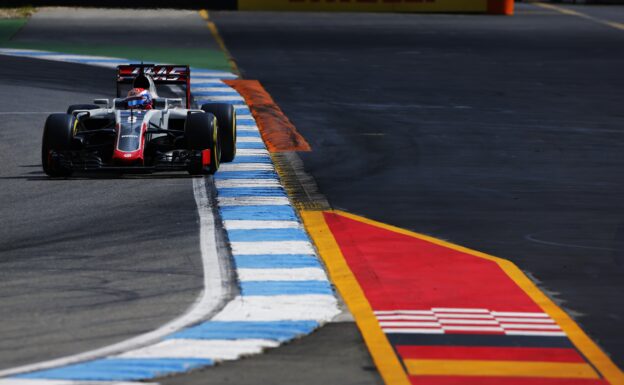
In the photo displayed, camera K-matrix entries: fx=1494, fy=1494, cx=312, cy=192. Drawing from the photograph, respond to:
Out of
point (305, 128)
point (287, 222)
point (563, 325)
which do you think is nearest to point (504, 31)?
point (305, 128)

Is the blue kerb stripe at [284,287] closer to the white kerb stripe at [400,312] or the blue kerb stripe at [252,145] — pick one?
the white kerb stripe at [400,312]

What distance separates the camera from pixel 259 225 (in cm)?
1370

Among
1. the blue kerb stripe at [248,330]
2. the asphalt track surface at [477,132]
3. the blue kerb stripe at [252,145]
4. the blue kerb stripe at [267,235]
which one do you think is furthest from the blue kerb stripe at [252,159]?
the blue kerb stripe at [248,330]

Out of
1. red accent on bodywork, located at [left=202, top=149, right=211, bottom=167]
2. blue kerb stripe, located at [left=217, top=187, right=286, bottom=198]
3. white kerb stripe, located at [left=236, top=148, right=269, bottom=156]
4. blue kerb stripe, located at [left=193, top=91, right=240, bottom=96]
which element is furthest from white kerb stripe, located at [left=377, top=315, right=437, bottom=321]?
blue kerb stripe, located at [left=193, top=91, right=240, bottom=96]

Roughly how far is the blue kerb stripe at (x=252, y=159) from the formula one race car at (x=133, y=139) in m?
1.00

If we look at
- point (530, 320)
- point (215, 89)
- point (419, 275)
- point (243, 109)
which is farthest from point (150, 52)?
point (530, 320)

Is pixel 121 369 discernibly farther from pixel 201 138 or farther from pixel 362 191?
pixel 201 138

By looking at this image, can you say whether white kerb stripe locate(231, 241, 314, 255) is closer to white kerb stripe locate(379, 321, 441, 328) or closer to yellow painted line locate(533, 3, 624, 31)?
white kerb stripe locate(379, 321, 441, 328)

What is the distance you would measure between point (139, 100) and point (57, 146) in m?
1.17

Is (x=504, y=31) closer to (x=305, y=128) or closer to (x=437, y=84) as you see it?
(x=437, y=84)

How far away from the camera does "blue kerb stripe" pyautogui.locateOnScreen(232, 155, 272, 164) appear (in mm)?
18203

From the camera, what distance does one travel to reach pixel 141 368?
28.4 feet

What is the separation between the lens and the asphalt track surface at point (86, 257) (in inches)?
381

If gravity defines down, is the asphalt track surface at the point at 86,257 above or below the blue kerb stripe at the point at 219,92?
above
